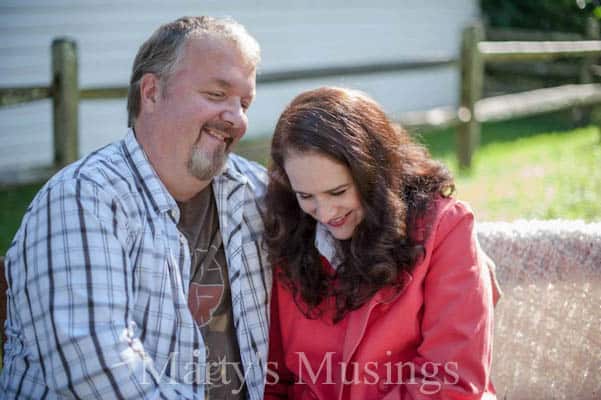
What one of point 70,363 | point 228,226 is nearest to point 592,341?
point 228,226

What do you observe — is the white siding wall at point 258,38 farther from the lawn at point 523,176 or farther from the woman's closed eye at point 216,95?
the woman's closed eye at point 216,95

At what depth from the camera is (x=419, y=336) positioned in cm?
240

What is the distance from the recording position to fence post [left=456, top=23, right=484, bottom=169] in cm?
778

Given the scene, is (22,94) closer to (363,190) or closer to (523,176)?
(363,190)

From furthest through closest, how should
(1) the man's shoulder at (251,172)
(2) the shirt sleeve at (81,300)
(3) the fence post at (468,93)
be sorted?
(3) the fence post at (468,93) < (1) the man's shoulder at (251,172) < (2) the shirt sleeve at (81,300)

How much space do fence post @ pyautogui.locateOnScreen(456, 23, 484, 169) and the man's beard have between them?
575cm

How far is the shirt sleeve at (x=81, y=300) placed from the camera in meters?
2.03

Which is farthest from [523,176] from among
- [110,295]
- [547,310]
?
[110,295]

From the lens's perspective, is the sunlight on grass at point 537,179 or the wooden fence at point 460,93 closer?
the wooden fence at point 460,93

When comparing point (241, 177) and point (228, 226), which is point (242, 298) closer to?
point (228, 226)

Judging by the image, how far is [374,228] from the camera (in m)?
2.43

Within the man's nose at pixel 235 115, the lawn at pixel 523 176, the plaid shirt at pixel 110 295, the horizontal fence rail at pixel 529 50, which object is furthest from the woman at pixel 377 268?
the horizontal fence rail at pixel 529 50

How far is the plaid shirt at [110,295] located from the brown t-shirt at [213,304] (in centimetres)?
5

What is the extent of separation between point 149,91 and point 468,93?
19.4ft
